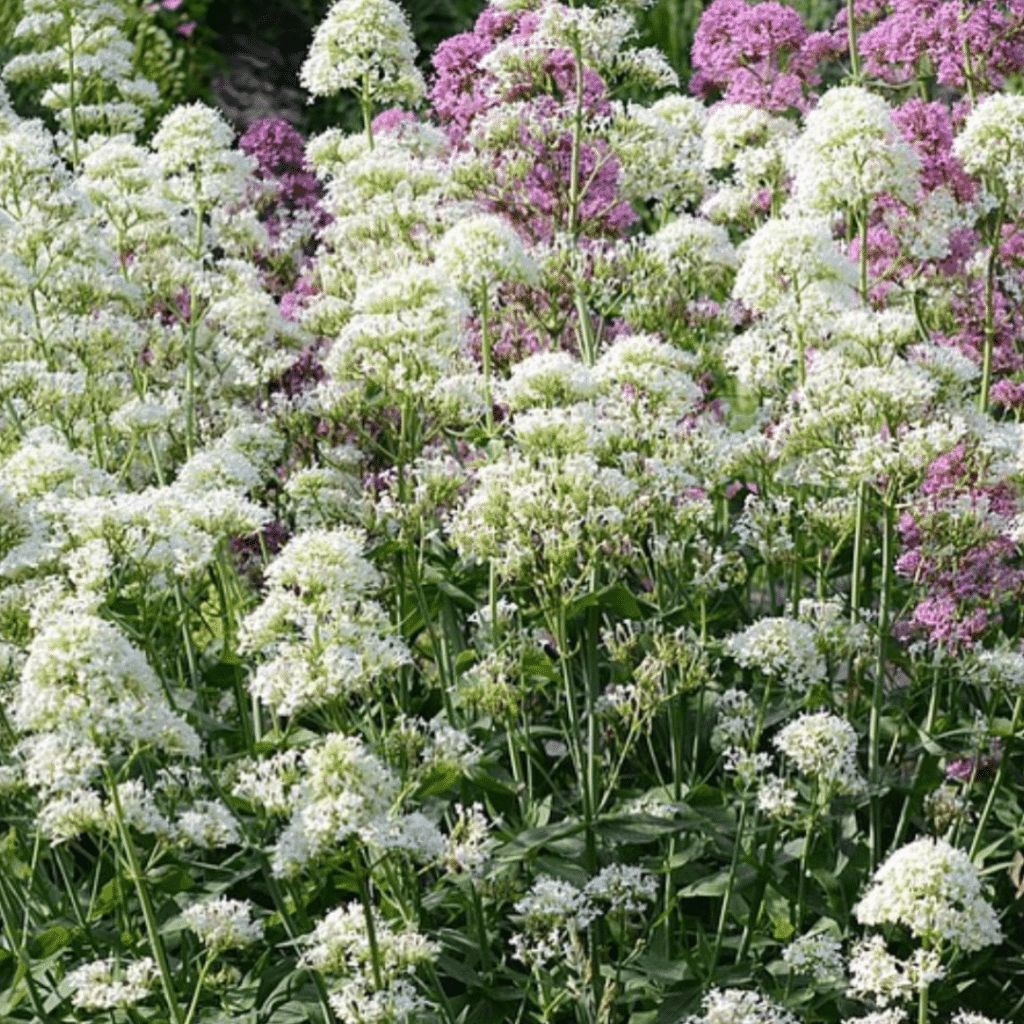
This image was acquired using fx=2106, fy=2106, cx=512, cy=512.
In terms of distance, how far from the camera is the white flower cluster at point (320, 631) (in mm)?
4117

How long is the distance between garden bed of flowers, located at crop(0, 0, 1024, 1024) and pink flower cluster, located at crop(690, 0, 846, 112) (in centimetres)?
2

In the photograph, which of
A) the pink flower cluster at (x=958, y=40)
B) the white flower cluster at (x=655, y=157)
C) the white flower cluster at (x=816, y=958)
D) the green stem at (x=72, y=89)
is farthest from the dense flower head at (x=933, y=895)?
the green stem at (x=72, y=89)

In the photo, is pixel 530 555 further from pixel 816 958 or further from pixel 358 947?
pixel 816 958

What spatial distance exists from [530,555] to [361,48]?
2744 millimetres

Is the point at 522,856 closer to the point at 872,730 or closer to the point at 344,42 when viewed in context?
the point at 872,730

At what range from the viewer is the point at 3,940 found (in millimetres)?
5082

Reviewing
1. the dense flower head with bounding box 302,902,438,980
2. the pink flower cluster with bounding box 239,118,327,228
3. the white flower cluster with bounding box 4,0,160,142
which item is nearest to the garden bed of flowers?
the dense flower head with bounding box 302,902,438,980

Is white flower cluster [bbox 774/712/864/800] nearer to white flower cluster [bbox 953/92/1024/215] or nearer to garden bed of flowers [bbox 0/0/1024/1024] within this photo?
garden bed of flowers [bbox 0/0/1024/1024]

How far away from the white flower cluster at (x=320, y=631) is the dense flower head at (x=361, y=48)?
262 centimetres

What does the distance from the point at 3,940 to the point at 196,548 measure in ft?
3.66

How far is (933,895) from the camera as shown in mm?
4035

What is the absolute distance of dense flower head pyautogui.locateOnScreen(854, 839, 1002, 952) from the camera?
4.03m

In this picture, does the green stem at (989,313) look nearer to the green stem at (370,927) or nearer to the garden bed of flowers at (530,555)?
the garden bed of flowers at (530,555)

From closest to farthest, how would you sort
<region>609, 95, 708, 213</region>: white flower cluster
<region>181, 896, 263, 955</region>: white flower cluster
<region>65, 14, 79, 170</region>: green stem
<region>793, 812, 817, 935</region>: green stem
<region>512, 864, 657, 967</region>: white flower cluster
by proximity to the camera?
<region>181, 896, 263, 955</region>: white flower cluster < <region>512, 864, 657, 967</region>: white flower cluster < <region>793, 812, 817, 935</region>: green stem < <region>609, 95, 708, 213</region>: white flower cluster < <region>65, 14, 79, 170</region>: green stem
